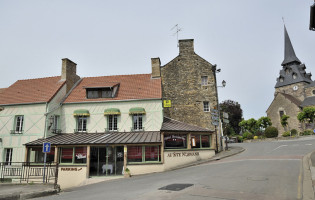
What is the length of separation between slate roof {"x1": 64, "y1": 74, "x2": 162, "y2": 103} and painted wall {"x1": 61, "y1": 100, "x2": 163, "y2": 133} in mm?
544

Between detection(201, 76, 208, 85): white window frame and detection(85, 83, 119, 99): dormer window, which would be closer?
detection(85, 83, 119, 99): dormer window

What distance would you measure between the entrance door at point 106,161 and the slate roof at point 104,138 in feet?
2.74

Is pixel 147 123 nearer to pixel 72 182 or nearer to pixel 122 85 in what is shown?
pixel 122 85

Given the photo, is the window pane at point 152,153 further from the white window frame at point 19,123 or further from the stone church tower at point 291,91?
the stone church tower at point 291,91

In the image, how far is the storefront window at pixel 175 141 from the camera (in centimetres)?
1741

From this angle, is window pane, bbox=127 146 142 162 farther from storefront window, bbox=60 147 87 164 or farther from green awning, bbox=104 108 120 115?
green awning, bbox=104 108 120 115

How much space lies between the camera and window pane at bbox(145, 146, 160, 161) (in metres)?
16.6

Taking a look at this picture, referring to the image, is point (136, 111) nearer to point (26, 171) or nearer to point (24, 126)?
point (26, 171)

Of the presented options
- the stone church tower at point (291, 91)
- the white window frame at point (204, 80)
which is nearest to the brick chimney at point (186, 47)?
the white window frame at point (204, 80)

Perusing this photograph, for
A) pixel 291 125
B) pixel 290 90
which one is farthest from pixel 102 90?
pixel 290 90

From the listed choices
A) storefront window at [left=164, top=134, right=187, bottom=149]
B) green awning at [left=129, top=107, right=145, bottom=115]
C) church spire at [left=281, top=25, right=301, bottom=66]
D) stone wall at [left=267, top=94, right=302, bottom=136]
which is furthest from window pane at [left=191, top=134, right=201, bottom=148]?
church spire at [left=281, top=25, right=301, bottom=66]

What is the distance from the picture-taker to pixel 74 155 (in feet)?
54.8

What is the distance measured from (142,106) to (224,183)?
38.3 ft

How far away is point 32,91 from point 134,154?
41.2ft
